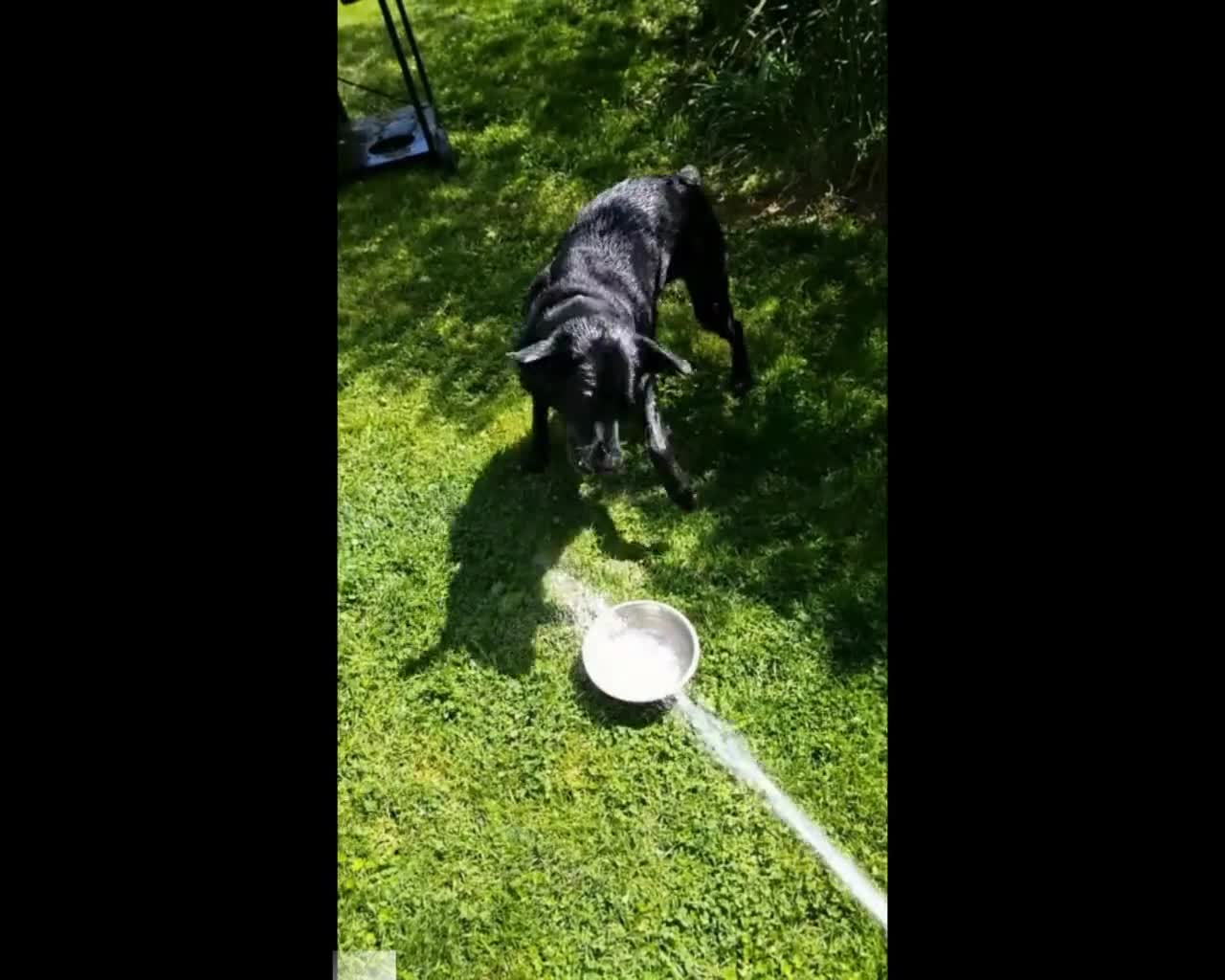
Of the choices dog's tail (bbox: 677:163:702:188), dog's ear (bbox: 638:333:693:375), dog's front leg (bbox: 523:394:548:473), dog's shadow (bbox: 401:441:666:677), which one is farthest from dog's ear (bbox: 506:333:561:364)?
dog's tail (bbox: 677:163:702:188)

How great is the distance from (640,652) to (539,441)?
143 cm

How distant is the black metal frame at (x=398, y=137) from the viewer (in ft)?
26.4

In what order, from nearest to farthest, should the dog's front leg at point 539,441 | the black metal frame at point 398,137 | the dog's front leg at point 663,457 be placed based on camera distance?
the dog's front leg at point 663,457
the dog's front leg at point 539,441
the black metal frame at point 398,137

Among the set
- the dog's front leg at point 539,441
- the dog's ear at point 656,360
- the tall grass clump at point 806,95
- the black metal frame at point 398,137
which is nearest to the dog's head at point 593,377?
the dog's ear at point 656,360

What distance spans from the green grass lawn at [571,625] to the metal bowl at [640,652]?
0.12 metres

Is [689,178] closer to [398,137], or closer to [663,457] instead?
[663,457]

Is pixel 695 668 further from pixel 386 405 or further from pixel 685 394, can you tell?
pixel 386 405

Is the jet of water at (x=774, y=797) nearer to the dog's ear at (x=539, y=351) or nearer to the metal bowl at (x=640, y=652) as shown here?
the metal bowl at (x=640, y=652)

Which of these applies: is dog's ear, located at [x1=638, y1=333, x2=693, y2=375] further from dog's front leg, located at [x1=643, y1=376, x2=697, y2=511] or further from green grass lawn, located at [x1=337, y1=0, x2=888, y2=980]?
green grass lawn, located at [x1=337, y1=0, x2=888, y2=980]

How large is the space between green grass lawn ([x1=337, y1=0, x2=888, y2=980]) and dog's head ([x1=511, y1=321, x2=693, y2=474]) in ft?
2.31

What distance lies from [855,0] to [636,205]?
9.51 ft

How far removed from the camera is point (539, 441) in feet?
17.2

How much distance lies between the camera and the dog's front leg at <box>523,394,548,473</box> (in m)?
5.06

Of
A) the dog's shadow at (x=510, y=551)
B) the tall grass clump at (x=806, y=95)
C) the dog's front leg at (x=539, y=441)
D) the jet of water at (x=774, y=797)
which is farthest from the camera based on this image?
the tall grass clump at (x=806, y=95)
